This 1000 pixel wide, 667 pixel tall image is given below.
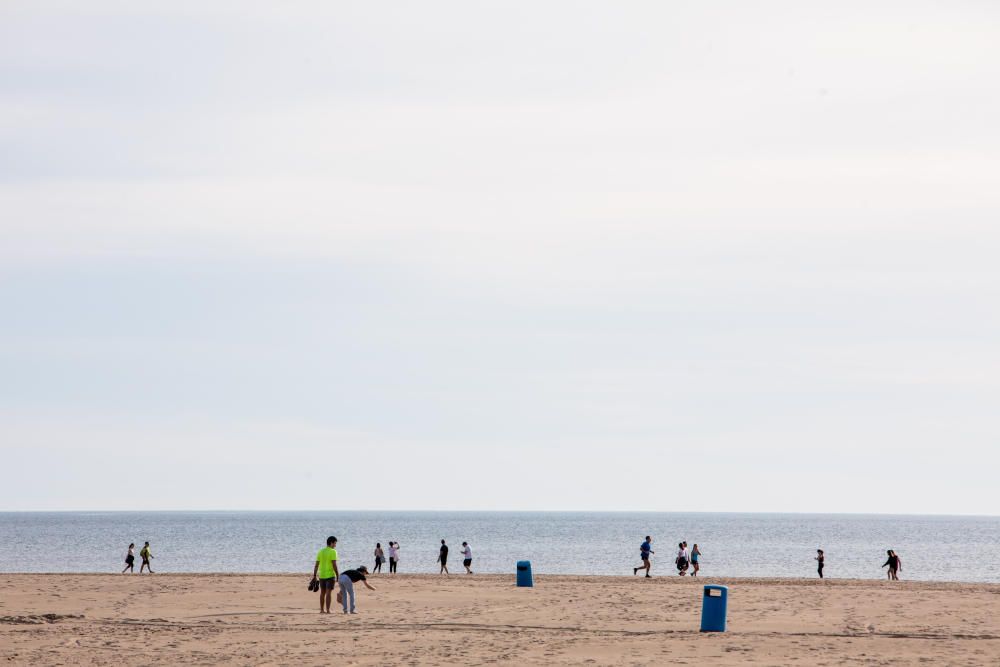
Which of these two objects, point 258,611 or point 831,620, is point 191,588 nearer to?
point 258,611

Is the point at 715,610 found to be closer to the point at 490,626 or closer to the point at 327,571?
the point at 490,626

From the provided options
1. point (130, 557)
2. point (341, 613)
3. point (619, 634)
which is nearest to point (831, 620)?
point (619, 634)

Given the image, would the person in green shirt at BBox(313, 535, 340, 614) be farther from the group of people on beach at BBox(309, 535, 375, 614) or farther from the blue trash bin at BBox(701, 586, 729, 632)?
the blue trash bin at BBox(701, 586, 729, 632)

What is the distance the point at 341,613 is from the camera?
2330 centimetres

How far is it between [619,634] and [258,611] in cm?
784

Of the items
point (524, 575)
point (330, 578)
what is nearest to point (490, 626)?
point (330, 578)

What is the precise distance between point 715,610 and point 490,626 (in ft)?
13.2

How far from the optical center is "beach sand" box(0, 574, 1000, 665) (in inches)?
688

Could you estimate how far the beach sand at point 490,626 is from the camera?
57.3 feet

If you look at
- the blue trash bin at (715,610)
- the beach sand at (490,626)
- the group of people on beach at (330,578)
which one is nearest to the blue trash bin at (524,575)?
the beach sand at (490,626)

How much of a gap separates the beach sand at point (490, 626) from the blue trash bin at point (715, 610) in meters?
0.31

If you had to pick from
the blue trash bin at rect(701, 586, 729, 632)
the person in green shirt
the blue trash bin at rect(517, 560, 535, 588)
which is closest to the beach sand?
the blue trash bin at rect(701, 586, 729, 632)

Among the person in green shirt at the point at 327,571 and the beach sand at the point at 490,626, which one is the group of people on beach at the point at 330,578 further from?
the beach sand at the point at 490,626

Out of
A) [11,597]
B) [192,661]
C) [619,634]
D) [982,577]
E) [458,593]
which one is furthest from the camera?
[982,577]
